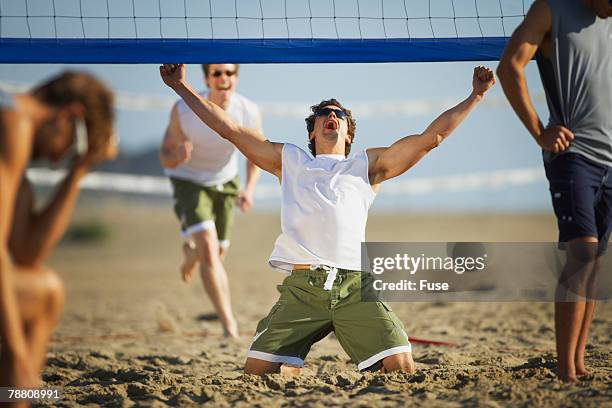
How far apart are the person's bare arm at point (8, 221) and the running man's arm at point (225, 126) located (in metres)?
1.87

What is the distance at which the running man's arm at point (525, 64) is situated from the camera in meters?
3.94

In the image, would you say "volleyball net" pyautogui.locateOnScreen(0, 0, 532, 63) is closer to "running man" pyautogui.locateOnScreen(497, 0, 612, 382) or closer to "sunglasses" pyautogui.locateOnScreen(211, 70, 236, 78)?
"sunglasses" pyautogui.locateOnScreen(211, 70, 236, 78)

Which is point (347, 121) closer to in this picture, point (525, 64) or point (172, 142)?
point (525, 64)

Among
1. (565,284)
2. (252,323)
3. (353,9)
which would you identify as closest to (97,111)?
(565,284)

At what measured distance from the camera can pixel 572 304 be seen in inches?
157

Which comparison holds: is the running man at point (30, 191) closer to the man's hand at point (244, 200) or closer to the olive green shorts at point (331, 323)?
the olive green shorts at point (331, 323)

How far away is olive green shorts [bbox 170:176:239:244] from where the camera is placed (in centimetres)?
677

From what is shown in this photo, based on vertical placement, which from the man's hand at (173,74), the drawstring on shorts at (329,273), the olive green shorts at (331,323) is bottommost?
the olive green shorts at (331,323)

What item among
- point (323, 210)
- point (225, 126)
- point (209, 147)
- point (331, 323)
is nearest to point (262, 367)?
point (331, 323)

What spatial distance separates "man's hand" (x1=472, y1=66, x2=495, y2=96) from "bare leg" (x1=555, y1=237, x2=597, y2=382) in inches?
40.6

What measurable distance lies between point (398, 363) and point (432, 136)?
1160 millimetres

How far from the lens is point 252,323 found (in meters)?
7.78

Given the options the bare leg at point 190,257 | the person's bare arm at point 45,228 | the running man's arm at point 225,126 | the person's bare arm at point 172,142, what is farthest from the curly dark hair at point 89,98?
the bare leg at point 190,257

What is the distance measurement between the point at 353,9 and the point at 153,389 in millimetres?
2556
